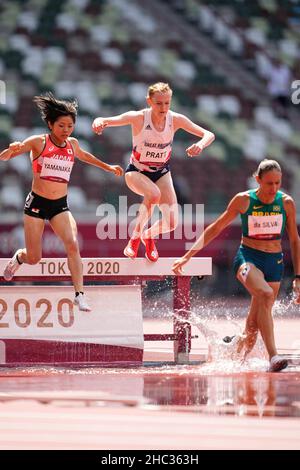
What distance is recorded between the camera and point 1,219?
632 inches

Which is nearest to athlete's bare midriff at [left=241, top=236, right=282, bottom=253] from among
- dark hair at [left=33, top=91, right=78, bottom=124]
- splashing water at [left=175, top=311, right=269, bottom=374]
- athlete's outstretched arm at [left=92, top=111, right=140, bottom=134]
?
splashing water at [left=175, top=311, right=269, bottom=374]

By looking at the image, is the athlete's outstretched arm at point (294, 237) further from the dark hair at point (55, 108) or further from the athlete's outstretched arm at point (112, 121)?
the dark hair at point (55, 108)

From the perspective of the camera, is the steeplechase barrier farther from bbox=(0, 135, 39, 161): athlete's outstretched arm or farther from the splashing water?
bbox=(0, 135, 39, 161): athlete's outstretched arm

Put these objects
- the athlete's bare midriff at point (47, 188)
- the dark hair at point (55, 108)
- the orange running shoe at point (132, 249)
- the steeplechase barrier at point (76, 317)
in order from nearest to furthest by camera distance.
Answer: the dark hair at point (55, 108) < the athlete's bare midriff at point (47, 188) < the steeplechase barrier at point (76, 317) < the orange running shoe at point (132, 249)

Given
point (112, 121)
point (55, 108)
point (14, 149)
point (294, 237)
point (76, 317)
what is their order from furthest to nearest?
point (76, 317), point (112, 121), point (55, 108), point (14, 149), point (294, 237)

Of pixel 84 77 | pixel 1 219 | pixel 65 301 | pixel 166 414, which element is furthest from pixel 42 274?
pixel 84 77

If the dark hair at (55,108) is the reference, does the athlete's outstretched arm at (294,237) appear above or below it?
below

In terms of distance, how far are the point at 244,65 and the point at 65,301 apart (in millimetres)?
11539

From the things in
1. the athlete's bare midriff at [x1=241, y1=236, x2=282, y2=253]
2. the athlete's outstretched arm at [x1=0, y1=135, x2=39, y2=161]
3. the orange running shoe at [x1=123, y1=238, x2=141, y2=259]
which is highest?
the athlete's outstretched arm at [x1=0, y1=135, x2=39, y2=161]

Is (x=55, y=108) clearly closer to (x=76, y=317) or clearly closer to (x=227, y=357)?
(x=76, y=317)

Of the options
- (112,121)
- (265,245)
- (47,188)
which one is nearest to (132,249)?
(47,188)

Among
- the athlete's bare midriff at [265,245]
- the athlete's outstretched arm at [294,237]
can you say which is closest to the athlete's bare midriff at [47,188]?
the athlete's bare midriff at [265,245]

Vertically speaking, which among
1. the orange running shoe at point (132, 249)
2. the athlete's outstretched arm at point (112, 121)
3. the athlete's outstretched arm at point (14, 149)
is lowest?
the orange running shoe at point (132, 249)

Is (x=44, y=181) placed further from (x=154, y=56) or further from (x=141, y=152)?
(x=154, y=56)
